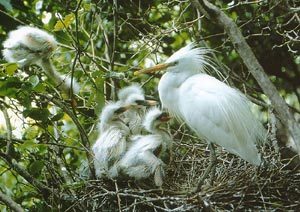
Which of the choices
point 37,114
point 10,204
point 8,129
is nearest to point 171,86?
point 37,114

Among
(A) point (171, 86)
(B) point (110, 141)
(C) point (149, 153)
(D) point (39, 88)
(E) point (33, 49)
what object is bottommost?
(C) point (149, 153)

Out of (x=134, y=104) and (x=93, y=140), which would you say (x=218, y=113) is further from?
(x=93, y=140)

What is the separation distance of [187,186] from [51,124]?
0.78m

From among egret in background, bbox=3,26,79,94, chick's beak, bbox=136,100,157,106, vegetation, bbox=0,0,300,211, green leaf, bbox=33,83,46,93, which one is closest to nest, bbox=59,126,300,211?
vegetation, bbox=0,0,300,211

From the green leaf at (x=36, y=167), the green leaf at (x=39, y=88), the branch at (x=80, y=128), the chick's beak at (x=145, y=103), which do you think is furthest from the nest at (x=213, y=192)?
the green leaf at (x=39, y=88)

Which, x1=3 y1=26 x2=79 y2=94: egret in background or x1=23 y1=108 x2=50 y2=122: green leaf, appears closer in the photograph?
x1=23 y1=108 x2=50 y2=122: green leaf

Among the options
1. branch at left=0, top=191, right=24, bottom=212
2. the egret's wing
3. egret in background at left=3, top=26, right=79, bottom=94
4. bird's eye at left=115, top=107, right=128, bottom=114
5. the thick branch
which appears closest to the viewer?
branch at left=0, top=191, right=24, bottom=212

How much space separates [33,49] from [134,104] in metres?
0.63

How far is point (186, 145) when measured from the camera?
11.8 ft

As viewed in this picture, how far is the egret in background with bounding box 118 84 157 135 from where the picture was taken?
3398 mm

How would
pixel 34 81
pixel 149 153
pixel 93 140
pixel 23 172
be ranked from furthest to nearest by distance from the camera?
pixel 93 140 → pixel 149 153 → pixel 23 172 → pixel 34 81

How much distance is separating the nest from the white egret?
71 millimetres

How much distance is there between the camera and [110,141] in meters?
3.14

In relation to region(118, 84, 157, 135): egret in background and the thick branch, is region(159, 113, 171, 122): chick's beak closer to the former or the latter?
region(118, 84, 157, 135): egret in background
